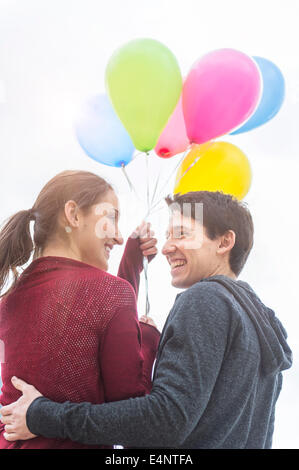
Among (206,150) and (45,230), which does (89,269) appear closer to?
(45,230)

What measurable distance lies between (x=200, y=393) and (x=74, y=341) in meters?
0.31

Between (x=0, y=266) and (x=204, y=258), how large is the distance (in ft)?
1.98

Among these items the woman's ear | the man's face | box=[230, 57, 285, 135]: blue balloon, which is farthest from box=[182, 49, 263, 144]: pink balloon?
the woman's ear

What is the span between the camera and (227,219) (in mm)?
1400

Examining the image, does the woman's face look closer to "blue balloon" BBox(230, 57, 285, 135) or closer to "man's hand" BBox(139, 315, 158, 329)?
"man's hand" BBox(139, 315, 158, 329)

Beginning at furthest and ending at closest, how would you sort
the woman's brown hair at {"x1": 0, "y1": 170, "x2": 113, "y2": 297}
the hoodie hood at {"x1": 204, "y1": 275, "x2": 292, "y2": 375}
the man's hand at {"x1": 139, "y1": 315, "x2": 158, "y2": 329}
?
1. the man's hand at {"x1": 139, "y1": 315, "x2": 158, "y2": 329}
2. the woman's brown hair at {"x1": 0, "y1": 170, "x2": 113, "y2": 297}
3. the hoodie hood at {"x1": 204, "y1": 275, "x2": 292, "y2": 375}

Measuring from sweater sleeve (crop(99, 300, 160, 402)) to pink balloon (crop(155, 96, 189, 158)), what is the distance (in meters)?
0.91

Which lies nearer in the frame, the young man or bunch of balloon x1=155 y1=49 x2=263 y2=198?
the young man

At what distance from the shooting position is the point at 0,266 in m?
1.26

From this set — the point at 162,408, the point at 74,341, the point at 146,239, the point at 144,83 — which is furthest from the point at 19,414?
the point at 144,83

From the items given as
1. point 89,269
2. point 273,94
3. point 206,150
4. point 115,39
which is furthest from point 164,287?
point 115,39

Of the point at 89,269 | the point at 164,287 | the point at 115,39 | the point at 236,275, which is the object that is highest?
the point at 115,39

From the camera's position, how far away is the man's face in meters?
1.36

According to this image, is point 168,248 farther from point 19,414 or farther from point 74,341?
point 19,414
